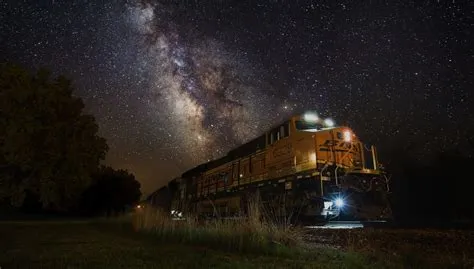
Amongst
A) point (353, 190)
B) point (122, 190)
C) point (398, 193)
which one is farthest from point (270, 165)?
point (122, 190)

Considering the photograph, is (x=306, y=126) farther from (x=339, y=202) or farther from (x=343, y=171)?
(x=339, y=202)

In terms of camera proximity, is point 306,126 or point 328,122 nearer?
point 306,126

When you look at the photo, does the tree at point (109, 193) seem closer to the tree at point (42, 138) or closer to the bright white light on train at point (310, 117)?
the tree at point (42, 138)

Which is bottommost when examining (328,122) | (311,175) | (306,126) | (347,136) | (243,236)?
(243,236)

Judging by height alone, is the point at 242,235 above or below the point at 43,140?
below

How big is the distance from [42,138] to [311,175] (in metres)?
16.6

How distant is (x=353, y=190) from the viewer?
1373cm

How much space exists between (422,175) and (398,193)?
3.78m

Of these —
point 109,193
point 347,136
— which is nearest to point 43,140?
point 347,136

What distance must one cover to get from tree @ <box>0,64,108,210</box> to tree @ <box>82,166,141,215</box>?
71.8 feet

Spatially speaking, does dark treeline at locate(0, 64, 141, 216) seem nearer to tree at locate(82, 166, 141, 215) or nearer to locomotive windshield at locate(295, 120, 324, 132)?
locomotive windshield at locate(295, 120, 324, 132)

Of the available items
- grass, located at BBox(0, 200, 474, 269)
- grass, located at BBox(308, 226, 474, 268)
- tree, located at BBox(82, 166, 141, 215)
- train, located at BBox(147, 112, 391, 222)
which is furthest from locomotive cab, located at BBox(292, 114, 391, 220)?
tree, located at BBox(82, 166, 141, 215)

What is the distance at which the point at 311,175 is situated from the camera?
1431 cm

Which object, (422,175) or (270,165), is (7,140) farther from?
(422,175)
